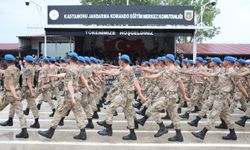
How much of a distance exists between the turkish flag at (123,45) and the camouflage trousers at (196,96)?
15492mm

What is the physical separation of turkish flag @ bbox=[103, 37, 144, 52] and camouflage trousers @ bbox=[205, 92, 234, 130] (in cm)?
1900

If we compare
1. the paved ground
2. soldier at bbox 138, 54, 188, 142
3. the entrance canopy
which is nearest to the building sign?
the entrance canopy

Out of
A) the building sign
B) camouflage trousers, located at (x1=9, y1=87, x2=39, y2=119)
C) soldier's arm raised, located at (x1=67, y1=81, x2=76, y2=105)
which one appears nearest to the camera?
soldier's arm raised, located at (x1=67, y1=81, x2=76, y2=105)

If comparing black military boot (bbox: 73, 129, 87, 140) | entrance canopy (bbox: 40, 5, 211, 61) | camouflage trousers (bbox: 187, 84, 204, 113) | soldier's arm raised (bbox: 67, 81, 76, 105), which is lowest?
black military boot (bbox: 73, 129, 87, 140)

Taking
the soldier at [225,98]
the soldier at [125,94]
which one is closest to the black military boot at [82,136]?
the soldier at [125,94]

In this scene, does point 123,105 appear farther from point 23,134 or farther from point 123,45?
point 123,45

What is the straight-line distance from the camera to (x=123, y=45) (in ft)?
90.6

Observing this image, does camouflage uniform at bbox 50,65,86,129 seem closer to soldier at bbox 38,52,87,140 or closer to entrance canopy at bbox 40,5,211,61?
soldier at bbox 38,52,87,140

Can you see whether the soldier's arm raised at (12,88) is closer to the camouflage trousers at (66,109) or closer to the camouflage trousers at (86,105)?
the camouflage trousers at (66,109)

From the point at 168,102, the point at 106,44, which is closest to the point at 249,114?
the point at 168,102

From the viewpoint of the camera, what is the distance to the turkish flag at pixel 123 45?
2743 cm

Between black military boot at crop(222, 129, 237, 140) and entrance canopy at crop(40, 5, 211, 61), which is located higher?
entrance canopy at crop(40, 5, 211, 61)

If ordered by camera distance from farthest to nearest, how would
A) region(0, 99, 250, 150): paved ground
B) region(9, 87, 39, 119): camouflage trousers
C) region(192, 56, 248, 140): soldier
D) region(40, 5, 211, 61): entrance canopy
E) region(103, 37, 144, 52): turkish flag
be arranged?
1. region(103, 37, 144, 52): turkish flag
2. region(40, 5, 211, 61): entrance canopy
3. region(9, 87, 39, 119): camouflage trousers
4. region(192, 56, 248, 140): soldier
5. region(0, 99, 250, 150): paved ground

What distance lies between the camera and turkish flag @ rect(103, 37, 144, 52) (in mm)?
27427
